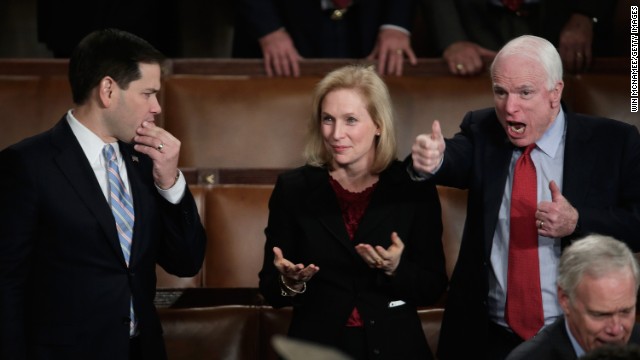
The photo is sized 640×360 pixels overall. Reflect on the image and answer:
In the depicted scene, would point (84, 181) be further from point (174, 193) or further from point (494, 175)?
point (494, 175)

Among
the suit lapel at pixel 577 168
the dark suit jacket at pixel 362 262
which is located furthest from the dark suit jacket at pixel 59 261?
the suit lapel at pixel 577 168

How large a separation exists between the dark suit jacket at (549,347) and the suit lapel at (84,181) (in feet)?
2.49

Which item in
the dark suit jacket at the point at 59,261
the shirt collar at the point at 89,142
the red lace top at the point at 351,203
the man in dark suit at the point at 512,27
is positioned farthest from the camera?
the man in dark suit at the point at 512,27

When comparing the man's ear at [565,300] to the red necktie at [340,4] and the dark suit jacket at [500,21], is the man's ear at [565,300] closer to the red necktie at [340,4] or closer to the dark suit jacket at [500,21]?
the dark suit jacket at [500,21]

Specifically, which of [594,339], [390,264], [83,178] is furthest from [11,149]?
[594,339]

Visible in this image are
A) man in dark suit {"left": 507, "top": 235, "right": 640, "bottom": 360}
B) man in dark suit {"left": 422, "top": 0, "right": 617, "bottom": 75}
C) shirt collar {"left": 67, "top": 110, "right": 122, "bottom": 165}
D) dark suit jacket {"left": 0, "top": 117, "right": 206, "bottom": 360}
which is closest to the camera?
man in dark suit {"left": 507, "top": 235, "right": 640, "bottom": 360}

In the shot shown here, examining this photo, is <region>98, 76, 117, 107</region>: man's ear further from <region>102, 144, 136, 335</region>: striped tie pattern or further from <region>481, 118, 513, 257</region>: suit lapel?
<region>481, 118, 513, 257</region>: suit lapel

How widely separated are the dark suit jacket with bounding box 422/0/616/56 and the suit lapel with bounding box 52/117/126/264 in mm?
1433

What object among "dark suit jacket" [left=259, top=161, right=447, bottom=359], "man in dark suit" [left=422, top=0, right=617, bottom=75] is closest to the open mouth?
"dark suit jacket" [left=259, top=161, right=447, bottom=359]

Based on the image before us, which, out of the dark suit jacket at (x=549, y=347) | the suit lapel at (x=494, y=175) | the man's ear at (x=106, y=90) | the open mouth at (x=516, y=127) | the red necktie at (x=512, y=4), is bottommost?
the dark suit jacket at (x=549, y=347)

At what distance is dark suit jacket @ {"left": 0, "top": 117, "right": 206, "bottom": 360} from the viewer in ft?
5.91

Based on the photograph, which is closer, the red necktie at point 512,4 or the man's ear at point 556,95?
the man's ear at point 556,95

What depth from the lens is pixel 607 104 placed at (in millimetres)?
2867

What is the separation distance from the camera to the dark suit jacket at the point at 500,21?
A: 2.99 meters
